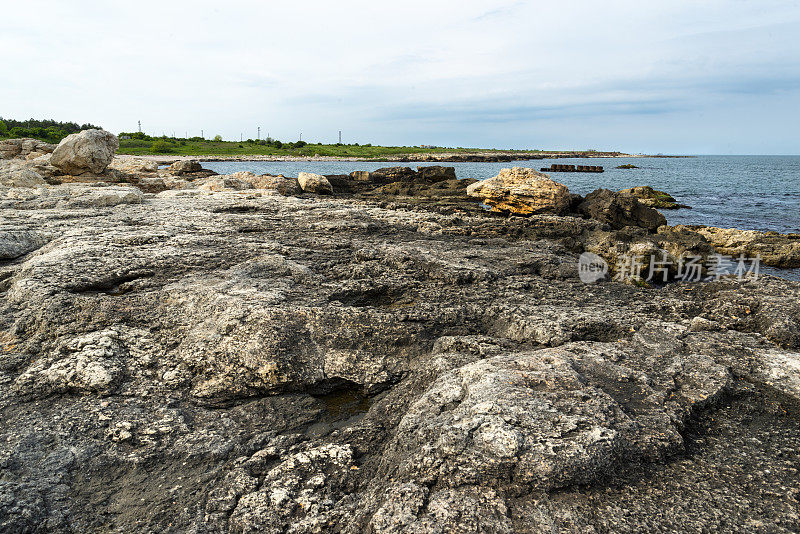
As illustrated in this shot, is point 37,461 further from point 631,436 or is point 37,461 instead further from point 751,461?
point 751,461

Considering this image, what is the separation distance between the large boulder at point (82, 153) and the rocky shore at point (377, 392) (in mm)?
17530

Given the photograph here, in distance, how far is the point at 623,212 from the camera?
24188 mm

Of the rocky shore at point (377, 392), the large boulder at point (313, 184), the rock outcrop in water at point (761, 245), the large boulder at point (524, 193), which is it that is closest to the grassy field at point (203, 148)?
the large boulder at point (313, 184)

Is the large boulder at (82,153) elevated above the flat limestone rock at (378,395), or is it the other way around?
the large boulder at (82,153)

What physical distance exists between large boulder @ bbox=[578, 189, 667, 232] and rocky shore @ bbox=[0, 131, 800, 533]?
15184 mm

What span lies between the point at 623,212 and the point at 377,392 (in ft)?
74.6

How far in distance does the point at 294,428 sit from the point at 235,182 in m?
23.9

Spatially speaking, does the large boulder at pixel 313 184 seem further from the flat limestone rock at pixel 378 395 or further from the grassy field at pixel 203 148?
the grassy field at pixel 203 148

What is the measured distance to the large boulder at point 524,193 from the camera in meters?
25.0

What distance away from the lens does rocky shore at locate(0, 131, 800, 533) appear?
3.96 metres
